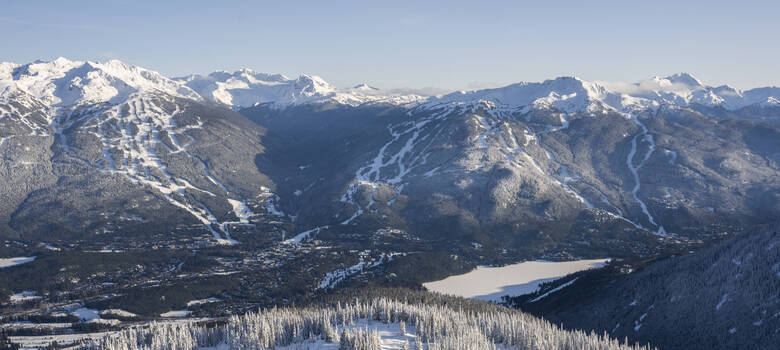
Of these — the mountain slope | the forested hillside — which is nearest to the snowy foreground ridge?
the forested hillside

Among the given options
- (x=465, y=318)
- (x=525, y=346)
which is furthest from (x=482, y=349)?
(x=465, y=318)

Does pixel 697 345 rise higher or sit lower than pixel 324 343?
lower

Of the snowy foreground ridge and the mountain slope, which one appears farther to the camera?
the mountain slope

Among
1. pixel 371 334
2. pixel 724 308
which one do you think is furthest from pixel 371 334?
pixel 724 308

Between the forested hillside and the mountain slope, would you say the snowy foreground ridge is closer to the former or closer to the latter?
the forested hillside

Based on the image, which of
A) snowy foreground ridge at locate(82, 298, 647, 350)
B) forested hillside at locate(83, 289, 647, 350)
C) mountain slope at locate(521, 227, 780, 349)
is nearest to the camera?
snowy foreground ridge at locate(82, 298, 647, 350)

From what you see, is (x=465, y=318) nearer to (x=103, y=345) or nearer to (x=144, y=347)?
(x=144, y=347)

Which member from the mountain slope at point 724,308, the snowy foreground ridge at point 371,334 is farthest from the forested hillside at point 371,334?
the mountain slope at point 724,308

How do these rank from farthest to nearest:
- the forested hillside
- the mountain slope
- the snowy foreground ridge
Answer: the mountain slope < the forested hillside < the snowy foreground ridge
